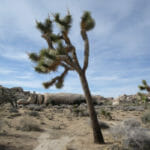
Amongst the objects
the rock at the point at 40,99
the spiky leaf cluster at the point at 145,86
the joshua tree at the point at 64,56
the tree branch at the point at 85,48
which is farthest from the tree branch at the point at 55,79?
the rock at the point at 40,99

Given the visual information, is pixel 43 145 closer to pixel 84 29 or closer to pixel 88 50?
pixel 88 50

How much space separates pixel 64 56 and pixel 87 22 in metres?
1.84

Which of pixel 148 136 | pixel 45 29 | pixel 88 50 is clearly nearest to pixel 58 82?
pixel 88 50

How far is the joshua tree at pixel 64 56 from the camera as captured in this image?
6.36 meters

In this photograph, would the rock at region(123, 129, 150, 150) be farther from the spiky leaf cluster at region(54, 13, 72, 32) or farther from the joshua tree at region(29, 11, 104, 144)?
the spiky leaf cluster at region(54, 13, 72, 32)

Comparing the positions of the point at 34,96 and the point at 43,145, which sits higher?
the point at 34,96

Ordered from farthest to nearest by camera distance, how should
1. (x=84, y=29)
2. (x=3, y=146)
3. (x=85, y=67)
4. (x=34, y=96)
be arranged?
(x=34, y=96), (x=84, y=29), (x=85, y=67), (x=3, y=146)

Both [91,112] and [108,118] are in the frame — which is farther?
[108,118]

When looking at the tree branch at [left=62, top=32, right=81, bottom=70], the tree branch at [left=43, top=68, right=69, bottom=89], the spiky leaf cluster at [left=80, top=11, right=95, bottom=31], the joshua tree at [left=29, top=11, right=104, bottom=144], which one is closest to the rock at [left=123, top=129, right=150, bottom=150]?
the joshua tree at [left=29, top=11, right=104, bottom=144]

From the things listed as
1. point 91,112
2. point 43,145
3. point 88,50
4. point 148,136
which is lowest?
point 43,145

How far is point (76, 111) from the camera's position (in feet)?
51.9

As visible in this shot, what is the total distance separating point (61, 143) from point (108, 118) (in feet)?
24.7

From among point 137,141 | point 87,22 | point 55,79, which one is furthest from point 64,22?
point 137,141

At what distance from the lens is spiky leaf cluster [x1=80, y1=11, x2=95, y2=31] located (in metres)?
7.00
